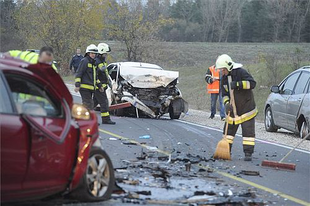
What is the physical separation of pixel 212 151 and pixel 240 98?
114cm

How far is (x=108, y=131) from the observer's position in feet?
44.0

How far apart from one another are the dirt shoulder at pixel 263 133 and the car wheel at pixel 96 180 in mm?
7212

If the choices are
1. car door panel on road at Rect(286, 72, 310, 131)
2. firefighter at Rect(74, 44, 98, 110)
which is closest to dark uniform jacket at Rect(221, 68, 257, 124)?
car door panel on road at Rect(286, 72, 310, 131)

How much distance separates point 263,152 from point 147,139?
90.6 inches

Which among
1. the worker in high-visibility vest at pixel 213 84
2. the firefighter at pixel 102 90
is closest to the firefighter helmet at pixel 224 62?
the firefighter at pixel 102 90

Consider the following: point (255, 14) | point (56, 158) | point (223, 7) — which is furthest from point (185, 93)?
point (223, 7)

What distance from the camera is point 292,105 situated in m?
14.4

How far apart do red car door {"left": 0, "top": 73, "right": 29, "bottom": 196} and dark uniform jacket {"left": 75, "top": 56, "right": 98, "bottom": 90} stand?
892 centimetres

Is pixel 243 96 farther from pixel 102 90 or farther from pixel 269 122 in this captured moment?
pixel 269 122

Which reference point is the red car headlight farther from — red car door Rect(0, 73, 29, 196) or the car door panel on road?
the car door panel on road

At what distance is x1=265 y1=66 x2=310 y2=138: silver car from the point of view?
13.8 m

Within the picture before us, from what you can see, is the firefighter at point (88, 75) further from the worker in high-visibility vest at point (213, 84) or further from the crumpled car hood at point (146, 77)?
the worker in high-visibility vest at point (213, 84)

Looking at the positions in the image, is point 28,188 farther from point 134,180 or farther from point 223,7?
point 223,7

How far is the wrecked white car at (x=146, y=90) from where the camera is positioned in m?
17.5
